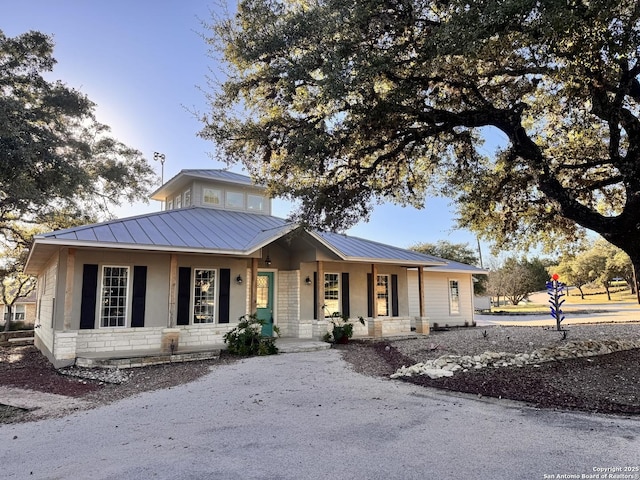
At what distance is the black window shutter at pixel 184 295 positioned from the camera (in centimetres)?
1136

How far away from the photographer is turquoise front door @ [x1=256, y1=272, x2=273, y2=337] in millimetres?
13359

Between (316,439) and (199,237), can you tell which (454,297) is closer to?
(199,237)

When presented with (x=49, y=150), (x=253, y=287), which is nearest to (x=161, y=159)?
(x=49, y=150)

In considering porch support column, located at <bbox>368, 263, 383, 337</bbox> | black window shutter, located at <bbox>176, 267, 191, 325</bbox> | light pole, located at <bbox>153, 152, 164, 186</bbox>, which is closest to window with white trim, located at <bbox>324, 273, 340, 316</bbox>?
porch support column, located at <bbox>368, 263, 383, 337</bbox>

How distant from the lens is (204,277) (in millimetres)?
11953

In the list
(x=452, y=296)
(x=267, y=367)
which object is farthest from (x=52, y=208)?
(x=452, y=296)

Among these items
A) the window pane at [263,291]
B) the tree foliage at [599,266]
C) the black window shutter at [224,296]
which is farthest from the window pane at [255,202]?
the tree foliage at [599,266]

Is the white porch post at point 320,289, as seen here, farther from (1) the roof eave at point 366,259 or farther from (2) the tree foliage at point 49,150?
(2) the tree foliage at point 49,150

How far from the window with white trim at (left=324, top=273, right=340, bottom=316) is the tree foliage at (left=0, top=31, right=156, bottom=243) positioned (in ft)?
31.9

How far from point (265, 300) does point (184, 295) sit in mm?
2876

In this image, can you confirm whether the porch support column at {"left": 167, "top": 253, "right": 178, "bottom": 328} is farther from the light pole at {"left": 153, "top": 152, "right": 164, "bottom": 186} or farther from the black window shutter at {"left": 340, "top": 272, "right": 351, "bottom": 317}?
the light pole at {"left": 153, "top": 152, "right": 164, "bottom": 186}

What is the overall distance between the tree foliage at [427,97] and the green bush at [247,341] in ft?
13.2

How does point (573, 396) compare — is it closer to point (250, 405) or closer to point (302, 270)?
point (250, 405)

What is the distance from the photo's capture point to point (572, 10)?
5.44m
